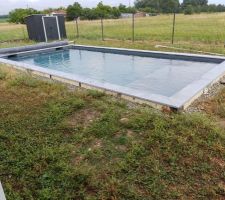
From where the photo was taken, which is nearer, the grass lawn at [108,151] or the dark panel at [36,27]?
the grass lawn at [108,151]

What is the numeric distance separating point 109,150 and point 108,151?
20 millimetres

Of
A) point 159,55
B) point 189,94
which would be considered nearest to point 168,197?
point 189,94

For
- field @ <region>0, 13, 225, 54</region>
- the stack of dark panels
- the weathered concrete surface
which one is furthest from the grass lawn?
the stack of dark panels

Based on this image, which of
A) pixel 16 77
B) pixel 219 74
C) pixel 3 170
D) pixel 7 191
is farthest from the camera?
pixel 16 77

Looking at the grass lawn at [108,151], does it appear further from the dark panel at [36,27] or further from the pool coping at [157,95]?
the dark panel at [36,27]

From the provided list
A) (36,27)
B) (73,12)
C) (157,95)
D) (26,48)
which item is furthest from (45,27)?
(73,12)

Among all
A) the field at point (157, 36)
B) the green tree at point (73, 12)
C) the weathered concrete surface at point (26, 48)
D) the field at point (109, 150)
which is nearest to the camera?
the field at point (109, 150)

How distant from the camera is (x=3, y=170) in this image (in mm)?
→ 2693

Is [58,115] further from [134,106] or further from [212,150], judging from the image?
[212,150]

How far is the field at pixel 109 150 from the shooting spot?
238 centimetres

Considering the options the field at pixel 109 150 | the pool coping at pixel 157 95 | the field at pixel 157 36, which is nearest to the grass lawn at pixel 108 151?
the field at pixel 109 150

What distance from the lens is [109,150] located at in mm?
2973

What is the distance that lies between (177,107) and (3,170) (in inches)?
100

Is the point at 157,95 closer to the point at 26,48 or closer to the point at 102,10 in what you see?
the point at 26,48
